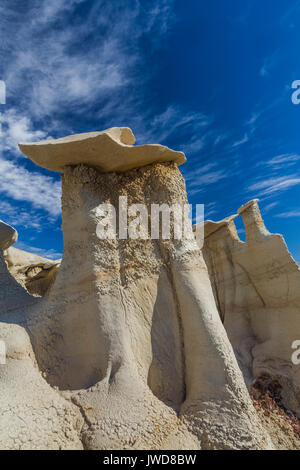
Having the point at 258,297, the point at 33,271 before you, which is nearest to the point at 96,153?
the point at 258,297

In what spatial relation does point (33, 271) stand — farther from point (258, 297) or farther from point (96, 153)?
point (258, 297)

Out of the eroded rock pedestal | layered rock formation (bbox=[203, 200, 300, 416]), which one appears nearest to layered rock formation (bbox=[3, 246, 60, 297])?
layered rock formation (bbox=[203, 200, 300, 416])

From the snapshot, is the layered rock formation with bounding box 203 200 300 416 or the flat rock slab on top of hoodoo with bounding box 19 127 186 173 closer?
the flat rock slab on top of hoodoo with bounding box 19 127 186 173

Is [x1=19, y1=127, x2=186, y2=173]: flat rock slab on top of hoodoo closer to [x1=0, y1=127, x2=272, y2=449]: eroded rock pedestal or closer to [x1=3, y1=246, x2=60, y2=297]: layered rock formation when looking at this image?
[x1=0, y1=127, x2=272, y2=449]: eroded rock pedestal

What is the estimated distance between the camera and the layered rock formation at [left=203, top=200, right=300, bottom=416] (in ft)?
19.0

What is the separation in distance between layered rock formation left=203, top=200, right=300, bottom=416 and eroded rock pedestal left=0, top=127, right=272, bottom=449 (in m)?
2.82

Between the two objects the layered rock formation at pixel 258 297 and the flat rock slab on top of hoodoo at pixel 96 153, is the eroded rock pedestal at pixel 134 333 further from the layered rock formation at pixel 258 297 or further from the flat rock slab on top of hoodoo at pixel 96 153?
the layered rock formation at pixel 258 297

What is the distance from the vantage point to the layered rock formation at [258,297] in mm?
5801

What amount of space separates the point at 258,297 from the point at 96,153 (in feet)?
16.6

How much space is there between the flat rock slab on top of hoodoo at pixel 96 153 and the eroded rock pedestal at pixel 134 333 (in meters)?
0.02

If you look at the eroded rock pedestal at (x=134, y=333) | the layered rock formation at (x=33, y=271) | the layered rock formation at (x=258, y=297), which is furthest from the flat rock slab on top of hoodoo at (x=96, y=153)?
the layered rock formation at (x=33, y=271)

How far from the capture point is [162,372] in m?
3.46

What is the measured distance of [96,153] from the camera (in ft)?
13.2
